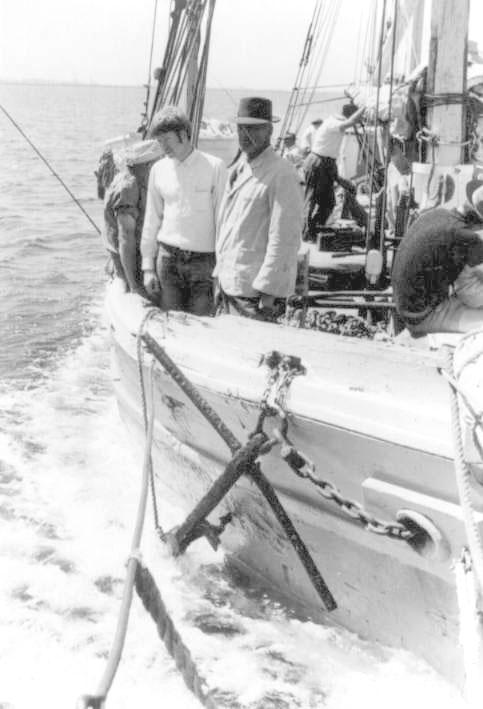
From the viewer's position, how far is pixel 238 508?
3709 millimetres

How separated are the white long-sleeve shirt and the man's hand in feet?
0.64

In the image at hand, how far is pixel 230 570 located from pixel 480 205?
7.06ft

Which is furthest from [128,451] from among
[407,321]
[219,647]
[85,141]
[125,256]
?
[85,141]

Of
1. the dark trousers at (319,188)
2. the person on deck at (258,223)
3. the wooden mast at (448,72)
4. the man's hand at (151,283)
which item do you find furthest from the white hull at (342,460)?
the dark trousers at (319,188)

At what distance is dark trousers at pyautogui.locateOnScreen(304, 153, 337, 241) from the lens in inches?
334

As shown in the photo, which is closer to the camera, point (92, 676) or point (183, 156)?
point (92, 676)

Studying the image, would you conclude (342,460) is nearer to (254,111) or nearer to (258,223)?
(258,223)

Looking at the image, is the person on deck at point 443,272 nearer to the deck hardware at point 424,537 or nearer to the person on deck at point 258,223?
the person on deck at point 258,223

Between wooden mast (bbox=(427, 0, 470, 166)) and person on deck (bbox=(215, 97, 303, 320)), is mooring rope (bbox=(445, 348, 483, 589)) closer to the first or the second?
person on deck (bbox=(215, 97, 303, 320))

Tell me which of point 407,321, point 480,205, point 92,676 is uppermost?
point 480,205

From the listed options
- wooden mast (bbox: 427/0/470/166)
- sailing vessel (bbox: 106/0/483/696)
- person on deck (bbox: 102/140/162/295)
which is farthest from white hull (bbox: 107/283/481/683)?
wooden mast (bbox: 427/0/470/166)

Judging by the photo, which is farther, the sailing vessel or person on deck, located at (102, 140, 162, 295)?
person on deck, located at (102, 140, 162, 295)

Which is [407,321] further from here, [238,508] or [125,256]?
[125,256]

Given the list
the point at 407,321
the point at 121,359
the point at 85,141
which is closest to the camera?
the point at 407,321
